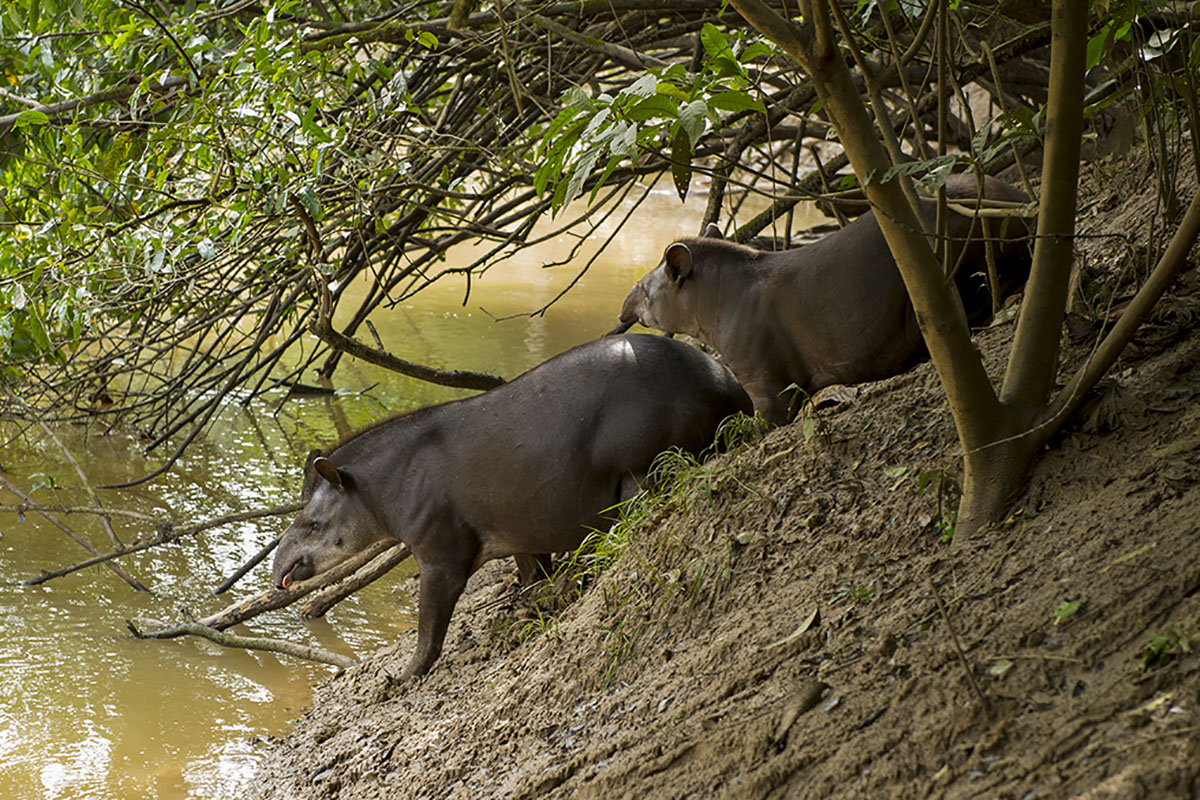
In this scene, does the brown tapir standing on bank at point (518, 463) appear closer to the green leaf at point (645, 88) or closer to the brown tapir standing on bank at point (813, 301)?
the brown tapir standing on bank at point (813, 301)

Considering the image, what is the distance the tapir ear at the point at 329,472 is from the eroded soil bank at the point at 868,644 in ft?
3.29

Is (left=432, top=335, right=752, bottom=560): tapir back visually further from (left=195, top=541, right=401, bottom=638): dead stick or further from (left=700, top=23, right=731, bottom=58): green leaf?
(left=700, top=23, right=731, bottom=58): green leaf

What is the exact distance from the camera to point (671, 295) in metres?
5.35

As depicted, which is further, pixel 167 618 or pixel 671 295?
pixel 167 618

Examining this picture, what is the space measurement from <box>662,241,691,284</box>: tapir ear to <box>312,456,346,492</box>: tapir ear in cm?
182

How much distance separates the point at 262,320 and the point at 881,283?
4.02m

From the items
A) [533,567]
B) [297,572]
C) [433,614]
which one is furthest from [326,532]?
[533,567]

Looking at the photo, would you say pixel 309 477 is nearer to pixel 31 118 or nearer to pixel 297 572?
pixel 297 572

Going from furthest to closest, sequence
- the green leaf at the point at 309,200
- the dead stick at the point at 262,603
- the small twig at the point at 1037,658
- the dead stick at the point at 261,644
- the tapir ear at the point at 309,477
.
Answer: the dead stick at the point at 262,603, the dead stick at the point at 261,644, the tapir ear at the point at 309,477, the green leaf at the point at 309,200, the small twig at the point at 1037,658

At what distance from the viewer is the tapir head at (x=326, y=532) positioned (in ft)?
17.1

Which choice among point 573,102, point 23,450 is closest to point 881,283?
point 573,102

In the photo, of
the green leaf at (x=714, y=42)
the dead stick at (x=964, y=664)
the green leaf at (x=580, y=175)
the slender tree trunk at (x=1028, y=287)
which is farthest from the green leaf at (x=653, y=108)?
the dead stick at (x=964, y=664)

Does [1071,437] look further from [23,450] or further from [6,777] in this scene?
[23,450]

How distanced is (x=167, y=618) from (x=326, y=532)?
62.8 inches
